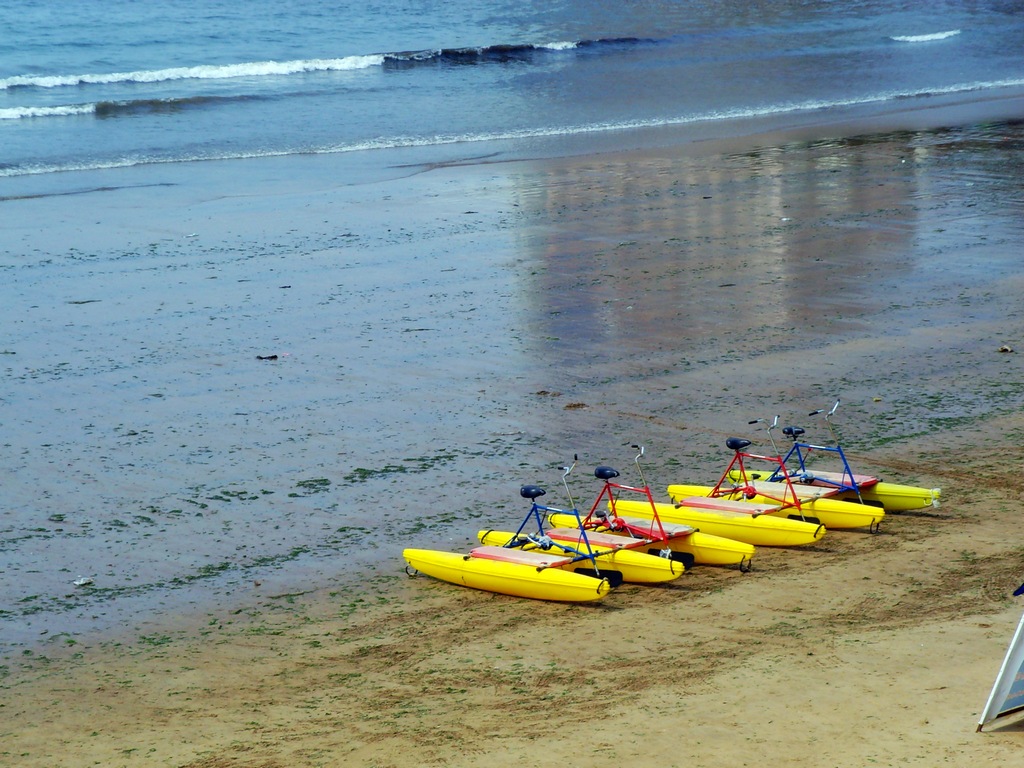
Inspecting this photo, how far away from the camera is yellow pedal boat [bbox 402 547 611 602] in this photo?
871 centimetres

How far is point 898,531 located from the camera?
31.8ft

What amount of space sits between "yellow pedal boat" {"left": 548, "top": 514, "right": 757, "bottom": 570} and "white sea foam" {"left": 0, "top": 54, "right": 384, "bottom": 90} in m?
35.3

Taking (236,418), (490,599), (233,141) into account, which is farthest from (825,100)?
(490,599)

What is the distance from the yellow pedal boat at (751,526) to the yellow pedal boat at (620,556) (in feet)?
1.31

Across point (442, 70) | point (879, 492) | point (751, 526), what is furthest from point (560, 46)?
point (751, 526)

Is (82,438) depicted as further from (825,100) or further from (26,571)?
(825,100)

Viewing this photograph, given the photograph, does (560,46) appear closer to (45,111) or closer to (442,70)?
(442,70)

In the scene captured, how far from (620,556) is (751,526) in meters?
1.11

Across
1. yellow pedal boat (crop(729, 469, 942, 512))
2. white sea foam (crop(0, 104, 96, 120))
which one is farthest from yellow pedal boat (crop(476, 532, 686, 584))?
white sea foam (crop(0, 104, 96, 120))

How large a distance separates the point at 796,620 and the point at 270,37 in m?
45.9

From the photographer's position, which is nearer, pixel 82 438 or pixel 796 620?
pixel 796 620

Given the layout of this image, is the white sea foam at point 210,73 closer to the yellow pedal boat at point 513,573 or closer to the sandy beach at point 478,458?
the sandy beach at point 478,458

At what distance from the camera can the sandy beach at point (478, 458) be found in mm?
7254

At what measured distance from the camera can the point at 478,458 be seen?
11.2 metres
